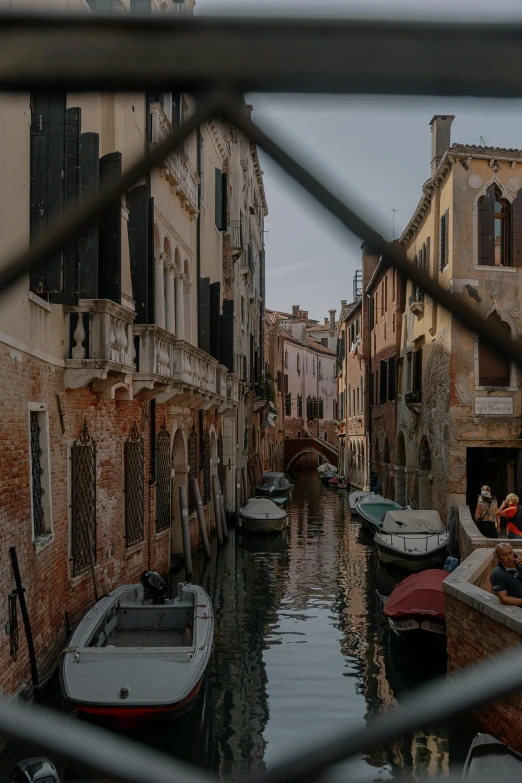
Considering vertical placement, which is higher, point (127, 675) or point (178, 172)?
point (178, 172)

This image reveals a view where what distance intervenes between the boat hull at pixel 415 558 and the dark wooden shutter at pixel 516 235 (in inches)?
221

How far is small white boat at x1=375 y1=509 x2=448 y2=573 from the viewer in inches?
529

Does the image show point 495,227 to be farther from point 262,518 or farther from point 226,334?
point 262,518

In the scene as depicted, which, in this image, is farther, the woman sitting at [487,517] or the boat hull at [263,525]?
the boat hull at [263,525]

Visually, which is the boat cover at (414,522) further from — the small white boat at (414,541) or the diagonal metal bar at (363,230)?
the diagonal metal bar at (363,230)

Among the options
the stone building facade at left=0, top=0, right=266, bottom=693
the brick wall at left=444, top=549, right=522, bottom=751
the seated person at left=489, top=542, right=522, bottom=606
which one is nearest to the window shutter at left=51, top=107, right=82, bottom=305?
the stone building facade at left=0, top=0, right=266, bottom=693

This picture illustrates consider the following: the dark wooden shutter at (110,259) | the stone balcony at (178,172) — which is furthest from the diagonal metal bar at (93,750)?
the stone balcony at (178,172)

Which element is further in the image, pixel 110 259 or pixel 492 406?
pixel 492 406

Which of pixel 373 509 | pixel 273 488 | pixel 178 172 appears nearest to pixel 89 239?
pixel 178 172

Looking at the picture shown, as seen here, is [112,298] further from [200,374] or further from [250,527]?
[250,527]

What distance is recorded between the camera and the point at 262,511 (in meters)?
18.9

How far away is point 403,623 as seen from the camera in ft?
28.4

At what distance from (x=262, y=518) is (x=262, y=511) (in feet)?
1.67

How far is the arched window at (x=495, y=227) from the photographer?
582 inches
